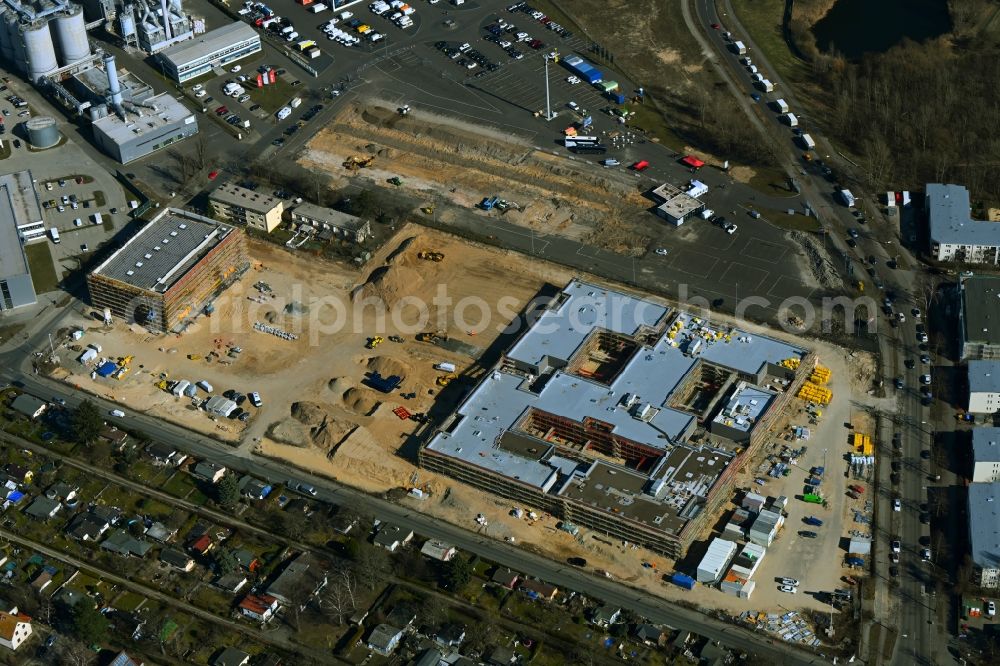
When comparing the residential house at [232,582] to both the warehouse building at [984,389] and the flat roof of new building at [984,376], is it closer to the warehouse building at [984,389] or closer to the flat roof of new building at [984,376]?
the warehouse building at [984,389]

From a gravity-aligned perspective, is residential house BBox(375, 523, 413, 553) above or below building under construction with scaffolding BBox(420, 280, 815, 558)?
below

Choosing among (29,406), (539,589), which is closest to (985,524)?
(539,589)

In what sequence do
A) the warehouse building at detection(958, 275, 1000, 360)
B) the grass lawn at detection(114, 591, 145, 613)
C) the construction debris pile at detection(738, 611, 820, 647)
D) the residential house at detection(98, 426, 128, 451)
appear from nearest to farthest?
1. the construction debris pile at detection(738, 611, 820, 647)
2. the grass lawn at detection(114, 591, 145, 613)
3. the residential house at detection(98, 426, 128, 451)
4. the warehouse building at detection(958, 275, 1000, 360)

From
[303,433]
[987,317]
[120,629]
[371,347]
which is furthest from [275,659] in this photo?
[987,317]

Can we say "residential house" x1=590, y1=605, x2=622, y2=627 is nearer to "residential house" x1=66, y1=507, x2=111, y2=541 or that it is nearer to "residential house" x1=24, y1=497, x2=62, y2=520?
"residential house" x1=66, y1=507, x2=111, y2=541

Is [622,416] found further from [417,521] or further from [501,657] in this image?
[501,657]

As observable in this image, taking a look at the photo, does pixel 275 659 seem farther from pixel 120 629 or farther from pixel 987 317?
pixel 987 317

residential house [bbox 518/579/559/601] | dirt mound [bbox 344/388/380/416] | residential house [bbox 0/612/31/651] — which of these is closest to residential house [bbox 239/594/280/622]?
residential house [bbox 0/612/31/651]

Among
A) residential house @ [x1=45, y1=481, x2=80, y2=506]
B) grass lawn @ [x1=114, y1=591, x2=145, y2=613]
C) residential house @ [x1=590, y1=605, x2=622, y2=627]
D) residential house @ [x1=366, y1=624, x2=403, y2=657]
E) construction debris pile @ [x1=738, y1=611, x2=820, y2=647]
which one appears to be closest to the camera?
residential house @ [x1=366, y1=624, x2=403, y2=657]
